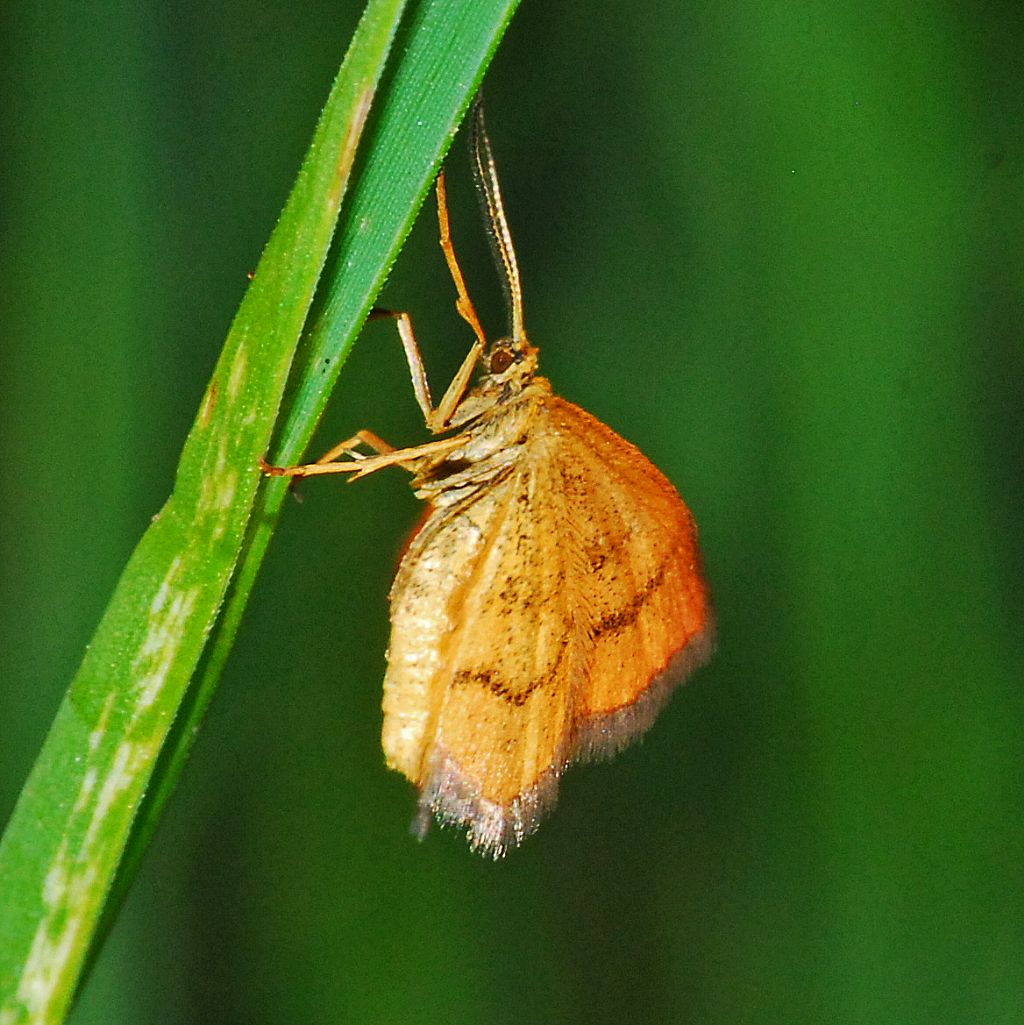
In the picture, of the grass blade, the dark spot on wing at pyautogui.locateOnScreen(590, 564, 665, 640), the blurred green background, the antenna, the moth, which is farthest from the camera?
the blurred green background

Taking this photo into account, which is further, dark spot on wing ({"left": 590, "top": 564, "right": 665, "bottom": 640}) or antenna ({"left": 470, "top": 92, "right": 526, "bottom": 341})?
dark spot on wing ({"left": 590, "top": 564, "right": 665, "bottom": 640})

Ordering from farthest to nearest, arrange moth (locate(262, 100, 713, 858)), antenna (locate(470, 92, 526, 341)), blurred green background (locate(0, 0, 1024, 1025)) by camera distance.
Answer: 1. blurred green background (locate(0, 0, 1024, 1025))
2. moth (locate(262, 100, 713, 858))
3. antenna (locate(470, 92, 526, 341))

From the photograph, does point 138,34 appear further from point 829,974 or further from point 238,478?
point 829,974

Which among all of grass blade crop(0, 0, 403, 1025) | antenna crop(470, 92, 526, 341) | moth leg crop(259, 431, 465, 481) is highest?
antenna crop(470, 92, 526, 341)

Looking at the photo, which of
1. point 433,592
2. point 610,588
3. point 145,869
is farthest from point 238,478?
point 145,869

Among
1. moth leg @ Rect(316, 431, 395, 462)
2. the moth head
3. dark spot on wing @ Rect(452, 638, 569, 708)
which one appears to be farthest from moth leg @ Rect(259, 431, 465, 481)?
dark spot on wing @ Rect(452, 638, 569, 708)

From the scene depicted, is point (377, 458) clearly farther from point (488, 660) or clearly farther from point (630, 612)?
point (630, 612)

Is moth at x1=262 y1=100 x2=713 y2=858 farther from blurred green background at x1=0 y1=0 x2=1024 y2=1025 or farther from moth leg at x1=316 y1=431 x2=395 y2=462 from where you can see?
blurred green background at x1=0 y1=0 x2=1024 y2=1025
